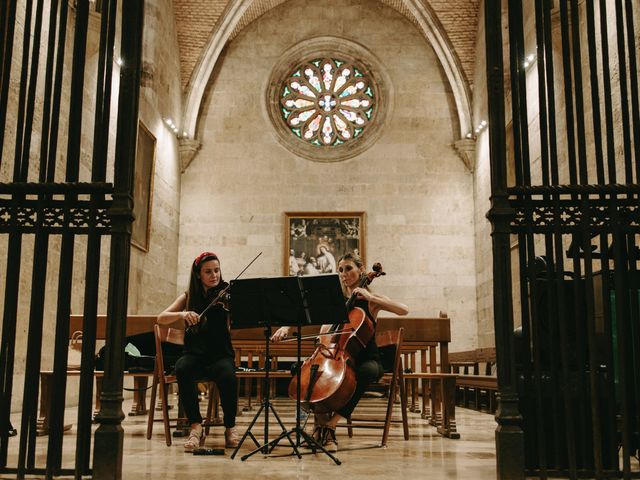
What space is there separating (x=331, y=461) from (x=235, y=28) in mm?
13629

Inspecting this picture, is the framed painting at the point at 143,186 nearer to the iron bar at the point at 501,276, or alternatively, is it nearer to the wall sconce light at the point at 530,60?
the wall sconce light at the point at 530,60

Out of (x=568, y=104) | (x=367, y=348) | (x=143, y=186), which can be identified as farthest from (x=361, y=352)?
(x=143, y=186)

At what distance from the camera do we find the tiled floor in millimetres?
3805

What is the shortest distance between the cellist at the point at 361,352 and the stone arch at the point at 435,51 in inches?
438

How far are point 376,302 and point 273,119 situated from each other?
11.7 metres

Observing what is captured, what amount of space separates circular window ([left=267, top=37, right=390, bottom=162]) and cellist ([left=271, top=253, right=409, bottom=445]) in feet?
36.4

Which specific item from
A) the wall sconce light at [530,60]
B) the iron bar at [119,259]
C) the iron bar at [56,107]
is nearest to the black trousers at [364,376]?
the iron bar at [119,259]

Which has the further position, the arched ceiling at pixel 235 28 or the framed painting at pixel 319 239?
the framed painting at pixel 319 239

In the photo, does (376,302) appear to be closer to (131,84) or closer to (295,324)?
(295,324)

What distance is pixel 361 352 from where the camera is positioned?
17.4 ft

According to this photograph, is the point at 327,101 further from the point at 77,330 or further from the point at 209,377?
the point at 209,377

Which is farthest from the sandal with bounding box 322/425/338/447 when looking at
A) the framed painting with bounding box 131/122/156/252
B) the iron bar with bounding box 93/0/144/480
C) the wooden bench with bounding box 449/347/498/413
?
the framed painting with bounding box 131/122/156/252

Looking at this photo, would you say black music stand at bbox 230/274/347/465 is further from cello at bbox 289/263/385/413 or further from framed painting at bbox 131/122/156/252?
framed painting at bbox 131/122/156/252

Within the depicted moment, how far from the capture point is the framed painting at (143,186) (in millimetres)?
12617
